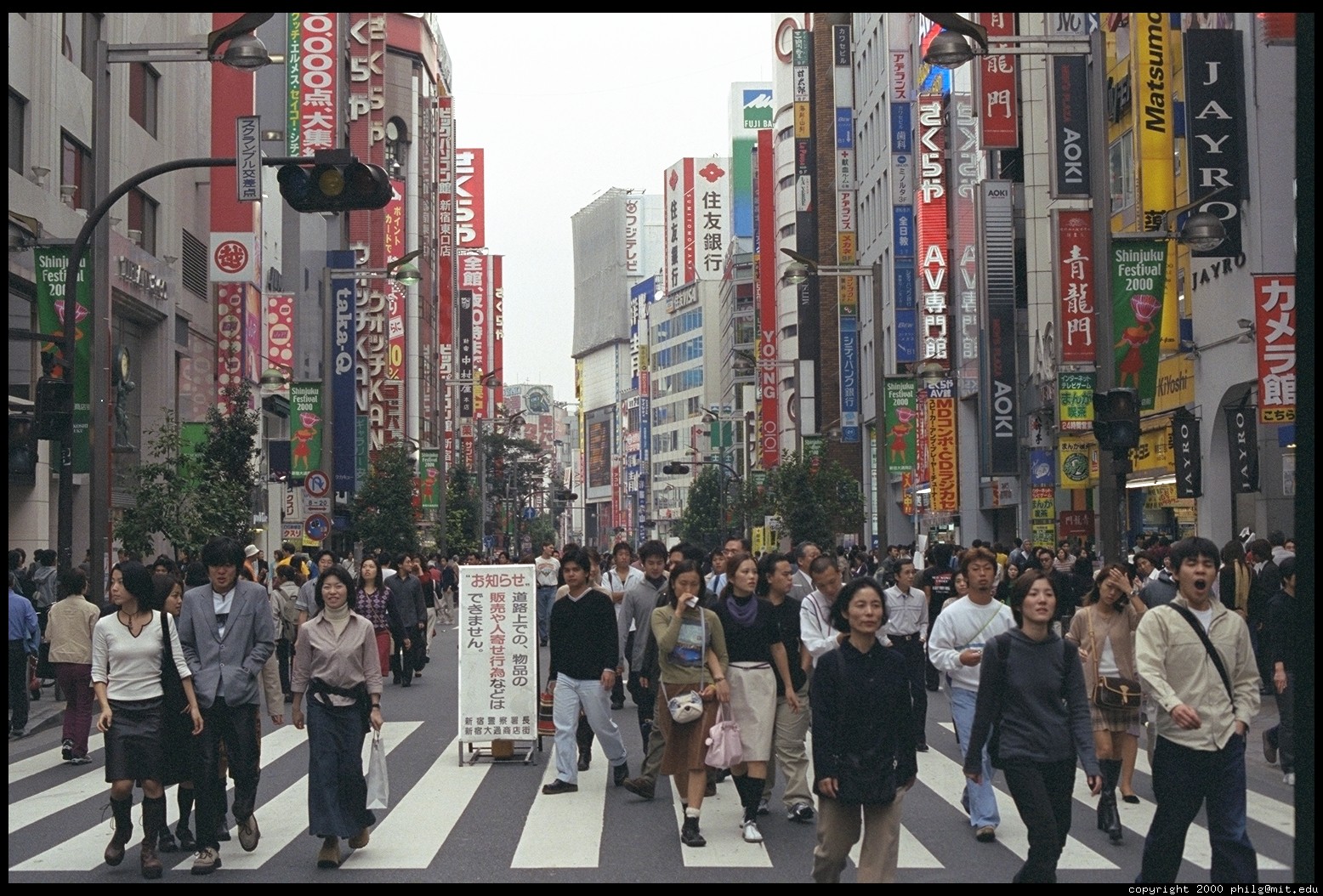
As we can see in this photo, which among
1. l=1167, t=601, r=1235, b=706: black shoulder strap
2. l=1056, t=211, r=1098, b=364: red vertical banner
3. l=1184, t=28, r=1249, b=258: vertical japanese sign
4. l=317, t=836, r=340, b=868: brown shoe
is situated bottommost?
l=317, t=836, r=340, b=868: brown shoe

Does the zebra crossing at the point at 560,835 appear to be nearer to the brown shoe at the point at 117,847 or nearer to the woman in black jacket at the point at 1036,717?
the brown shoe at the point at 117,847

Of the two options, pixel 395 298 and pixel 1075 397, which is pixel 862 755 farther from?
pixel 395 298

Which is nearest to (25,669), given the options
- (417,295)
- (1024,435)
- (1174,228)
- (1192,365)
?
(1174,228)

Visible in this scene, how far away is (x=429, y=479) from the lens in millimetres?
62938

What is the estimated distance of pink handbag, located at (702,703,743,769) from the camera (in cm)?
973

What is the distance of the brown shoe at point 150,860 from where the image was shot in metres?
8.80

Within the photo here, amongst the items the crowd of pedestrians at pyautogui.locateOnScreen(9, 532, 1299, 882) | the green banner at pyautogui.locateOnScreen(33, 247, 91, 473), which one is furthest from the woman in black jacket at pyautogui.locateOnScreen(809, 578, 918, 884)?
the green banner at pyautogui.locateOnScreen(33, 247, 91, 473)

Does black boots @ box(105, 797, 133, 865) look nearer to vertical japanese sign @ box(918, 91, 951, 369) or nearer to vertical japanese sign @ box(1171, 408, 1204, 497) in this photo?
vertical japanese sign @ box(1171, 408, 1204, 497)

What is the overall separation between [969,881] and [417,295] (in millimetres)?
80213

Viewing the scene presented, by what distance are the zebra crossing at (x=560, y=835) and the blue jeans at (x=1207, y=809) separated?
3.80 feet

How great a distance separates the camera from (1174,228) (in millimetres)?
24891

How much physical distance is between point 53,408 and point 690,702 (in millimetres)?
8790

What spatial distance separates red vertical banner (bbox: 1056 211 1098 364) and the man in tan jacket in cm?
2069
